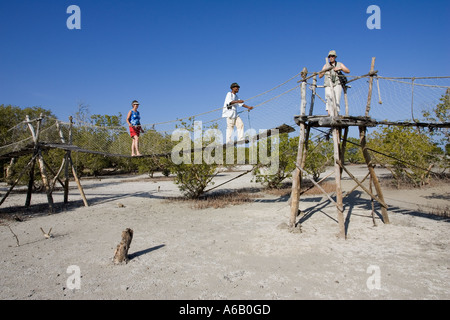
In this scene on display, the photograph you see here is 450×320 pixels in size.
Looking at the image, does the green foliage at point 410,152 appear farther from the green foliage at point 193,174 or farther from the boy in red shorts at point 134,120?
the boy in red shorts at point 134,120

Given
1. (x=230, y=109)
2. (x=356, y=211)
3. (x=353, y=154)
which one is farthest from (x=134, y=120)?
(x=353, y=154)

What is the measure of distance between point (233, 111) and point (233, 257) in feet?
13.1

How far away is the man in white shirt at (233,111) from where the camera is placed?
24.6 feet

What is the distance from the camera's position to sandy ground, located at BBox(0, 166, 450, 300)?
4.05 m

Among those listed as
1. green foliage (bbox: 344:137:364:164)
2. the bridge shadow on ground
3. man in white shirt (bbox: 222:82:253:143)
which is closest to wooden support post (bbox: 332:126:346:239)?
the bridge shadow on ground

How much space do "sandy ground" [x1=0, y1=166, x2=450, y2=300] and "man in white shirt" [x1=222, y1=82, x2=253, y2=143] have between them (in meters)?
2.68

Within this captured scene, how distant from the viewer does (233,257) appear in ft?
17.4

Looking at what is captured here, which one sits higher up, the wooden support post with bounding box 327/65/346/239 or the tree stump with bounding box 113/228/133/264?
the wooden support post with bounding box 327/65/346/239

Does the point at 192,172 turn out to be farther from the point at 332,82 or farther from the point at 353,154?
the point at 353,154

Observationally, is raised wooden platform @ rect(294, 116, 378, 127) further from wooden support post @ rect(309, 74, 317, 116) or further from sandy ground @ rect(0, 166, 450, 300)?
sandy ground @ rect(0, 166, 450, 300)

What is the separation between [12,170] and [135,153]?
11157 mm

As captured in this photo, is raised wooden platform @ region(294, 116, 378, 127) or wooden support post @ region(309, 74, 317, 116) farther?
wooden support post @ region(309, 74, 317, 116)

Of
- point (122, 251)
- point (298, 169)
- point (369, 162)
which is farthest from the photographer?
point (298, 169)
